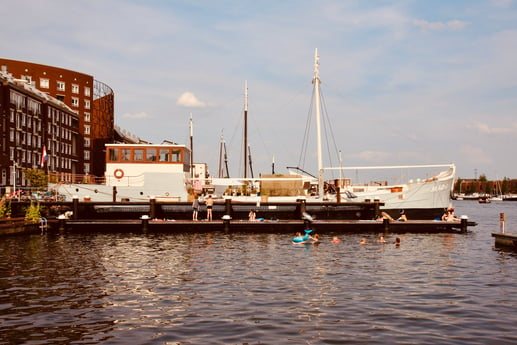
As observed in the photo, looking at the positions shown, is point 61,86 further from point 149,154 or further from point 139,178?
point 139,178

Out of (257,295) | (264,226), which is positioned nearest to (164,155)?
(264,226)

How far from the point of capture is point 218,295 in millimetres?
14617

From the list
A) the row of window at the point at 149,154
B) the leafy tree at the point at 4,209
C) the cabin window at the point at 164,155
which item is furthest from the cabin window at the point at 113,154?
the leafy tree at the point at 4,209

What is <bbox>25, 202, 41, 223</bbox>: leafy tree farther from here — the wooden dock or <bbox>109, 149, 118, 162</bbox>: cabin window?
<bbox>109, 149, 118, 162</bbox>: cabin window

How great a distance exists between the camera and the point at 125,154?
43.2 meters

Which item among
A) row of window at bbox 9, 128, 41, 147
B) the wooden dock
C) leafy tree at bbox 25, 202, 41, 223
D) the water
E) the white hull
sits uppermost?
row of window at bbox 9, 128, 41, 147

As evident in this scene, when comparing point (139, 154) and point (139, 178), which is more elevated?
point (139, 154)

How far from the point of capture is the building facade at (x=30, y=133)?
71.7 meters

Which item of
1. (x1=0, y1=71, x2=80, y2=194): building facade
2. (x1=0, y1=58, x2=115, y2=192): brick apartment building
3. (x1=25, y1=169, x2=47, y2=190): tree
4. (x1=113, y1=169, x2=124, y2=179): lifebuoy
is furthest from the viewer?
(x1=0, y1=58, x2=115, y2=192): brick apartment building

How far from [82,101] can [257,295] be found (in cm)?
10161

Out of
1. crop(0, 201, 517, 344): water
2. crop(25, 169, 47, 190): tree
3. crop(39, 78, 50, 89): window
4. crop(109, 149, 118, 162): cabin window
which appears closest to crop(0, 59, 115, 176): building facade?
crop(39, 78, 50, 89): window

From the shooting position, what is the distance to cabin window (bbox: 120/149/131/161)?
141 feet

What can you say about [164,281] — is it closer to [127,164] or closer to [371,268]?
[371,268]

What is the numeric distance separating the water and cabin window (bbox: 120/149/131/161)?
18.0 m
